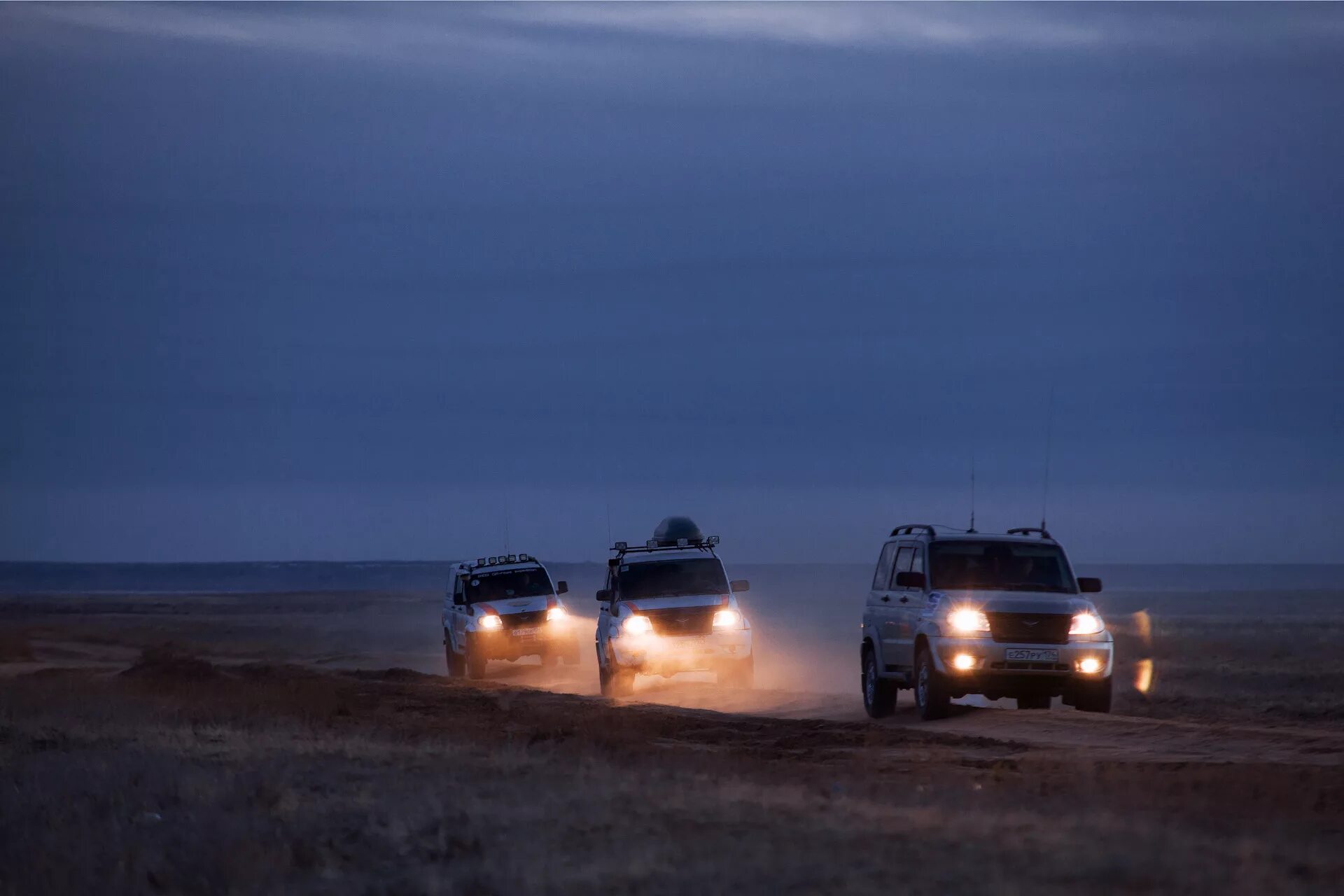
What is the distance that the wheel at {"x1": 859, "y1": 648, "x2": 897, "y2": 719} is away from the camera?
787 inches

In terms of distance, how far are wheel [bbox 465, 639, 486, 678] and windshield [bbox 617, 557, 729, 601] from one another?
7.11m

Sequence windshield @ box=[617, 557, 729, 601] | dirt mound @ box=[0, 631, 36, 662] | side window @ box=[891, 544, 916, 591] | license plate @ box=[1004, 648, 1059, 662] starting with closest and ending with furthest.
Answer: license plate @ box=[1004, 648, 1059, 662]
side window @ box=[891, 544, 916, 591]
windshield @ box=[617, 557, 729, 601]
dirt mound @ box=[0, 631, 36, 662]

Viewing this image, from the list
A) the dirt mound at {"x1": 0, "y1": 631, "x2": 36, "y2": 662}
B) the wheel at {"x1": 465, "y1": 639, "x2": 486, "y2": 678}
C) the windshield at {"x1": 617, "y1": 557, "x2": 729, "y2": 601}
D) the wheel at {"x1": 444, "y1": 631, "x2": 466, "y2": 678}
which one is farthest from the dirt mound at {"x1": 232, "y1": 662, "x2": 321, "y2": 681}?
the dirt mound at {"x1": 0, "y1": 631, "x2": 36, "y2": 662}

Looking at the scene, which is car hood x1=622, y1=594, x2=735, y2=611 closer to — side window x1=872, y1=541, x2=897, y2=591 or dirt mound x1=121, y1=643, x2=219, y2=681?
side window x1=872, y1=541, x2=897, y2=591

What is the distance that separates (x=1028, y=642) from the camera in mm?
17406

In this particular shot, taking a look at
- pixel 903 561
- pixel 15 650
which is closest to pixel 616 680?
pixel 903 561

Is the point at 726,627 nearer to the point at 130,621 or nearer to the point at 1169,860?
the point at 1169,860

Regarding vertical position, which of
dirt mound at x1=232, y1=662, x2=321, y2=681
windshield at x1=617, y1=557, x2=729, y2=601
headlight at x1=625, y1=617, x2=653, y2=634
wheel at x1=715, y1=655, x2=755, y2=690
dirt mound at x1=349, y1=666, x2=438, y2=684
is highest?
windshield at x1=617, y1=557, x2=729, y2=601

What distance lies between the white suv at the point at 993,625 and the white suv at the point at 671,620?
3.93 meters

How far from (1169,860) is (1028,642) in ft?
30.7

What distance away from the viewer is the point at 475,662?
98.6 ft

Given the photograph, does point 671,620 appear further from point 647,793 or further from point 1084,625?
point 647,793

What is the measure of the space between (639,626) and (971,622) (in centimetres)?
682

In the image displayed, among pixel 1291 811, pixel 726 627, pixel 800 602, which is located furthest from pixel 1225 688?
pixel 800 602
